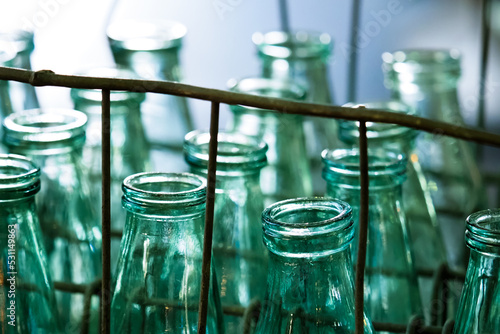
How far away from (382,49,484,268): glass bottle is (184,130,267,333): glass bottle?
23 centimetres

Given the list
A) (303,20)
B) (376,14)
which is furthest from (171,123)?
(376,14)

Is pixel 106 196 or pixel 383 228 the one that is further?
pixel 383 228

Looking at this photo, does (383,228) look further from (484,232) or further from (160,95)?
(160,95)

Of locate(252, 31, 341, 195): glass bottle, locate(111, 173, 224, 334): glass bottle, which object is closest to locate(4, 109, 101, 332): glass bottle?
locate(111, 173, 224, 334): glass bottle

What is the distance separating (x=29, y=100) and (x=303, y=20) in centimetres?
107

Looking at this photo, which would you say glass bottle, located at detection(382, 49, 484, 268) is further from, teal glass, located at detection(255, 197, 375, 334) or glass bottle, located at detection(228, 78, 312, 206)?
teal glass, located at detection(255, 197, 375, 334)

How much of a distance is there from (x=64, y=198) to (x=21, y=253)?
3.6 inches

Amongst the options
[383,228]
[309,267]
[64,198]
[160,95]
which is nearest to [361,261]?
[309,267]

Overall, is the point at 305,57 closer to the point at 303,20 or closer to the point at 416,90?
the point at 416,90

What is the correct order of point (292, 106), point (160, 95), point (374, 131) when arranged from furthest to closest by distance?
1. point (160, 95)
2. point (374, 131)
3. point (292, 106)

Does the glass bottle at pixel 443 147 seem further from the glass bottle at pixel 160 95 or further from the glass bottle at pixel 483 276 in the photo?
the glass bottle at pixel 483 276

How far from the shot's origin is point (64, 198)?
47 centimetres

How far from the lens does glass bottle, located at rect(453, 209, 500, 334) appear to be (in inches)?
12.3

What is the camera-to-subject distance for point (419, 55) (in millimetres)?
670
